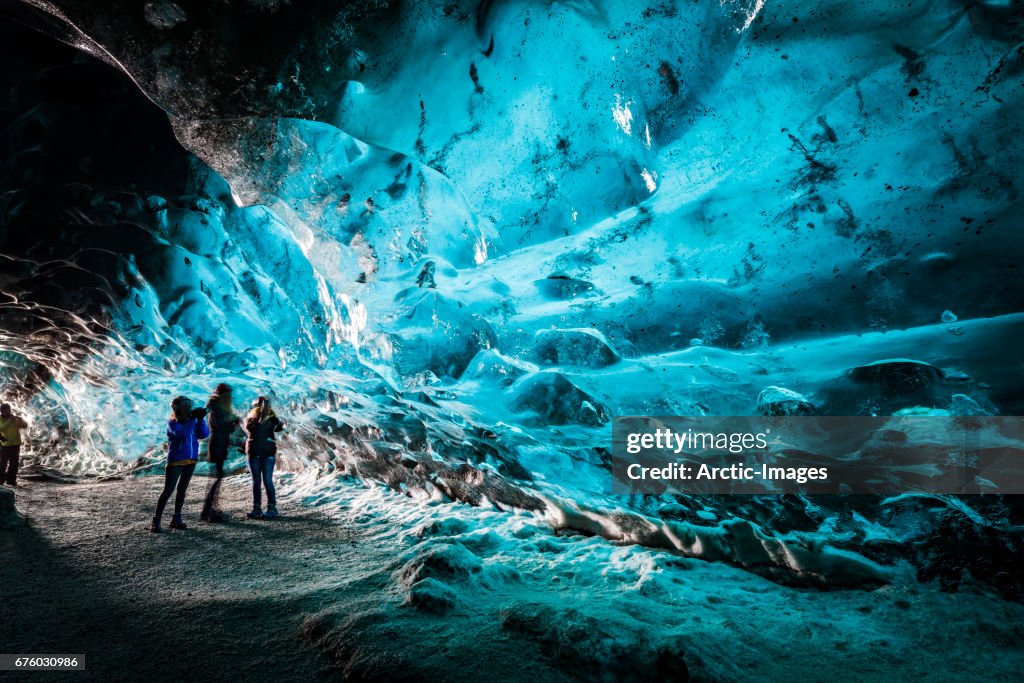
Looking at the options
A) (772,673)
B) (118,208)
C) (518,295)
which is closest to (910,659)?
(772,673)

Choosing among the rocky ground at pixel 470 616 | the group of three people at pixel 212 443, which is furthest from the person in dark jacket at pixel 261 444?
the rocky ground at pixel 470 616

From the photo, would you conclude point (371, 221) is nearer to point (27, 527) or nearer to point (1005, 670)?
point (1005, 670)

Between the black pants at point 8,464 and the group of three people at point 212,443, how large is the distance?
5144 mm

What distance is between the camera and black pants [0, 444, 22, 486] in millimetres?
8523

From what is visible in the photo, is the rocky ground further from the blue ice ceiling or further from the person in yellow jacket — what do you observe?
the person in yellow jacket

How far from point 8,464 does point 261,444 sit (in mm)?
6146

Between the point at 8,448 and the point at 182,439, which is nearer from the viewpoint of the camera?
the point at 182,439
